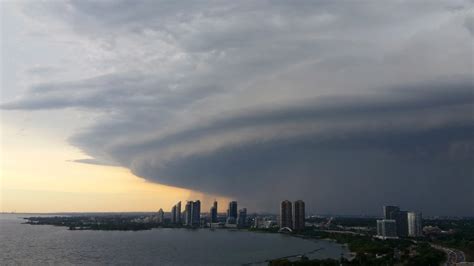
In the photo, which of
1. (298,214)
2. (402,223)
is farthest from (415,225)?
(298,214)

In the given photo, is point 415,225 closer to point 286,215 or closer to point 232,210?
point 286,215

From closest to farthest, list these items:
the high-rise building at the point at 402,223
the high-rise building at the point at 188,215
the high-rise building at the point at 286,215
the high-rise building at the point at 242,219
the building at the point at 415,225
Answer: the building at the point at 415,225
the high-rise building at the point at 402,223
the high-rise building at the point at 286,215
the high-rise building at the point at 242,219
the high-rise building at the point at 188,215

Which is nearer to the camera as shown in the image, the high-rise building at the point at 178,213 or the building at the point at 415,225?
the building at the point at 415,225

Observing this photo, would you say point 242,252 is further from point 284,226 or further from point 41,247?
point 284,226

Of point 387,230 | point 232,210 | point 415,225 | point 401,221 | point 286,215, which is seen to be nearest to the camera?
point 387,230

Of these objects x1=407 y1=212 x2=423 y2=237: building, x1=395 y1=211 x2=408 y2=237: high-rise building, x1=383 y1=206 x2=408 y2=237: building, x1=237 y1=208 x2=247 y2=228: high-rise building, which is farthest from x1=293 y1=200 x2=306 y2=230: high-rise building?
x1=407 y1=212 x2=423 y2=237: building

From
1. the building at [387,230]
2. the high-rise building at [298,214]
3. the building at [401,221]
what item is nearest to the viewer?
the building at [387,230]

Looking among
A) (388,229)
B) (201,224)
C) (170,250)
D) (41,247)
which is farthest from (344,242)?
(201,224)

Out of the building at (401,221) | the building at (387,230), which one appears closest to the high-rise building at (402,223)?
the building at (401,221)

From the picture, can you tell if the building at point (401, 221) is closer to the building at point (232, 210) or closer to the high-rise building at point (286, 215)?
the high-rise building at point (286, 215)
